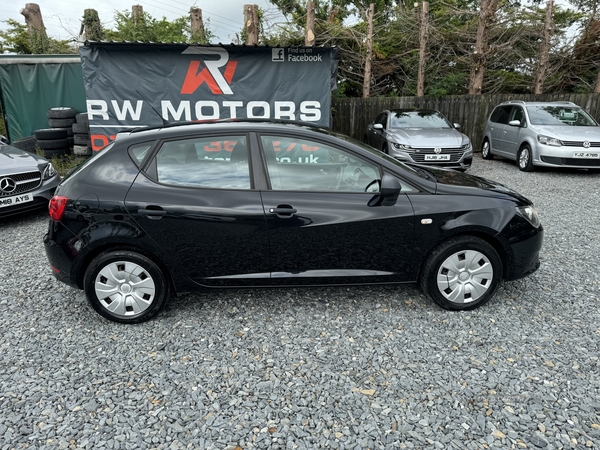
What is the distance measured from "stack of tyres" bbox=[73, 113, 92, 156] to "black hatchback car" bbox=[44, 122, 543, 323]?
24.5 feet

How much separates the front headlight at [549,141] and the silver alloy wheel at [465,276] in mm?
7412

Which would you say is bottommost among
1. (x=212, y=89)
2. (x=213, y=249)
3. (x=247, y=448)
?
(x=247, y=448)

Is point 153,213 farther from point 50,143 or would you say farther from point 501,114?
point 501,114

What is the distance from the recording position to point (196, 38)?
1201 centimetres

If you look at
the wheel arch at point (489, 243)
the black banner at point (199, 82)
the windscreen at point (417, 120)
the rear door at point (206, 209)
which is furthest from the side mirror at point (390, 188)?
the windscreen at point (417, 120)

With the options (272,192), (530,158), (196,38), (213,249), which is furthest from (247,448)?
(196,38)

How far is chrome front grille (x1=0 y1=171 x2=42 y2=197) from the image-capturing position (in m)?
6.24

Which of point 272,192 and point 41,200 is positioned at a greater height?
point 272,192

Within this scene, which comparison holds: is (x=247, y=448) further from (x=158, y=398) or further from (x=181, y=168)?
(x=181, y=168)

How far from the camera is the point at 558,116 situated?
10609 millimetres

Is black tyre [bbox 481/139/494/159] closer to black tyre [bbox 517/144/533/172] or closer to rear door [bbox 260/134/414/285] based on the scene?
black tyre [bbox 517/144/533/172]

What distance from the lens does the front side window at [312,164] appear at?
144 inches

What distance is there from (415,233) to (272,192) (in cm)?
119

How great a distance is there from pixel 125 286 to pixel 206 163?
117 cm
